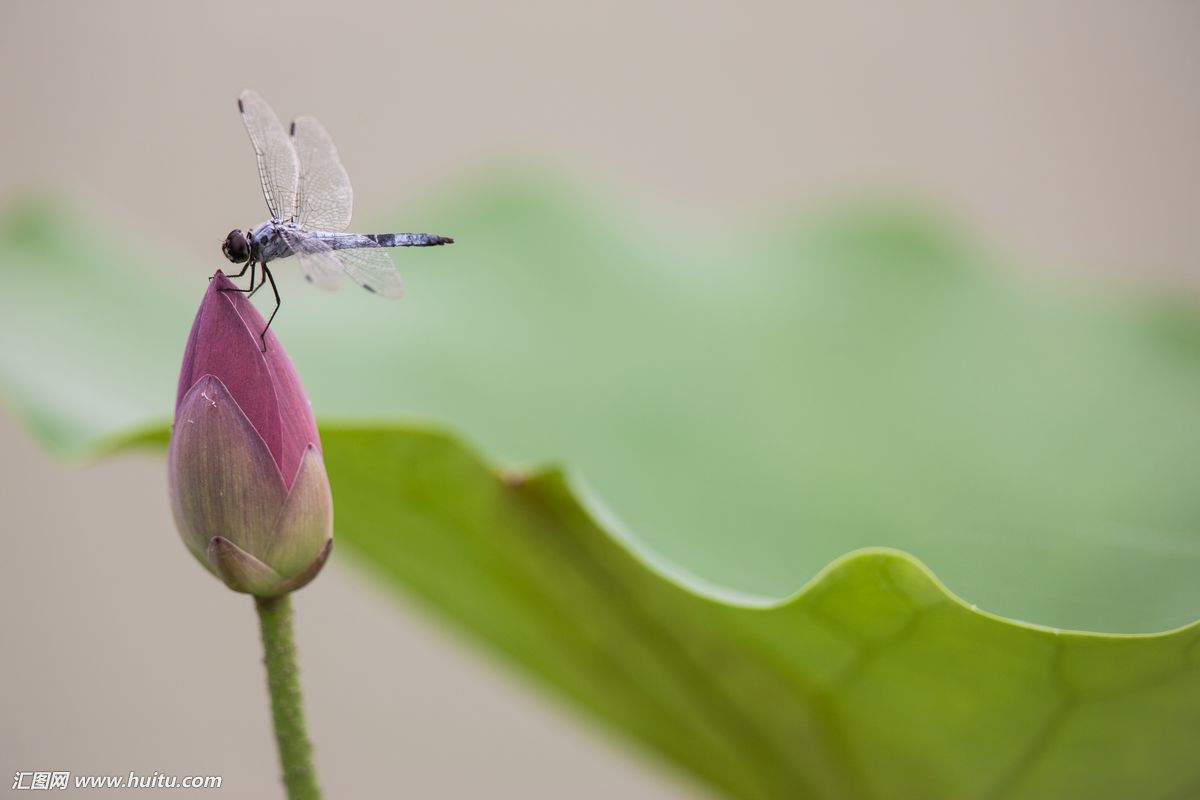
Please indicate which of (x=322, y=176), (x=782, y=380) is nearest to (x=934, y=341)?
(x=782, y=380)

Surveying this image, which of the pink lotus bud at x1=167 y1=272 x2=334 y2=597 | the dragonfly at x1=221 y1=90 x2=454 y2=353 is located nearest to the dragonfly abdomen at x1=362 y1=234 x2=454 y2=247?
the dragonfly at x1=221 y1=90 x2=454 y2=353

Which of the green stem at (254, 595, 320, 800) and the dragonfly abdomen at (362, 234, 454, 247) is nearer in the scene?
the green stem at (254, 595, 320, 800)

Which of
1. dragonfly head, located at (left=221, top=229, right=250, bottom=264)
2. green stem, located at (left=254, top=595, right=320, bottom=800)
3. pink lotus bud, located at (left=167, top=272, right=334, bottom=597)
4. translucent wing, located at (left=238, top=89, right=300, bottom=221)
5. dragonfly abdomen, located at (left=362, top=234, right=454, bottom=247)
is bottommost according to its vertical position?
green stem, located at (left=254, top=595, right=320, bottom=800)

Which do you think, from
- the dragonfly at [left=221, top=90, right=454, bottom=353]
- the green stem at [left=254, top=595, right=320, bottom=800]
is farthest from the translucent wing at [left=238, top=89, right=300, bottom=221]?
the green stem at [left=254, top=595, right=320, bottom=800]

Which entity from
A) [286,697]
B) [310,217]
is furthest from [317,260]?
[286,697]

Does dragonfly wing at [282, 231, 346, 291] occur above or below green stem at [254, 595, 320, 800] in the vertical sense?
above

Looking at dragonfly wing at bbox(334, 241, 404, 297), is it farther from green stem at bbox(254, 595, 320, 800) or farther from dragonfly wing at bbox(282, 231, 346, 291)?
green stem at bbox(254, 595, 320, 800)

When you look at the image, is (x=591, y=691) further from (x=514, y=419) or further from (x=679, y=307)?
(x=679, y=307)
